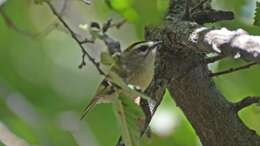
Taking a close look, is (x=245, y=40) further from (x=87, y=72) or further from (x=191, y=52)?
(x=87, y=72)

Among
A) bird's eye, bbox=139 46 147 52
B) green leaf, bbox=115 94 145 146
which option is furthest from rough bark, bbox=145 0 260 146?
green leaf, bbox=115 94 145 146

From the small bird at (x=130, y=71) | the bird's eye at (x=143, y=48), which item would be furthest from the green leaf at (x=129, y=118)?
the bird's eye at (x=143, y=48)

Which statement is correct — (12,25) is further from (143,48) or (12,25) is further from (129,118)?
(129,118)

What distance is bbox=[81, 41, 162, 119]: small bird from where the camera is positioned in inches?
26.2

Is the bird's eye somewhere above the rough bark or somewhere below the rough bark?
above

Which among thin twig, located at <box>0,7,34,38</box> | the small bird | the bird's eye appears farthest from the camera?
thin twig, located at <box>0,7,34,38</box>

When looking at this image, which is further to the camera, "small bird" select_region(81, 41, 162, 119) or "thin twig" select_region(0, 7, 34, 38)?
"thin twig" select_region(0, 7, 34, 38)

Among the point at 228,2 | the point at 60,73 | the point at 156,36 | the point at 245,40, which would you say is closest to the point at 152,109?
the point at 156,36

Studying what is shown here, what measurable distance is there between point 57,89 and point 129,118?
73 cm

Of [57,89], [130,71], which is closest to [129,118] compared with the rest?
[130,71]

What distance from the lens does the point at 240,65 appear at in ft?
3.46

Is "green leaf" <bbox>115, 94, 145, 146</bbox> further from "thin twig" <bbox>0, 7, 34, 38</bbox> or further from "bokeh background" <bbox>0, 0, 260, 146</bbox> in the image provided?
"thin twig" <bbox>0, 7, 34, 38</bbox>

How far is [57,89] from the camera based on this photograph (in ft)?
4.65

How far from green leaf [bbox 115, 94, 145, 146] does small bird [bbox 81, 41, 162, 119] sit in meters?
0.01
